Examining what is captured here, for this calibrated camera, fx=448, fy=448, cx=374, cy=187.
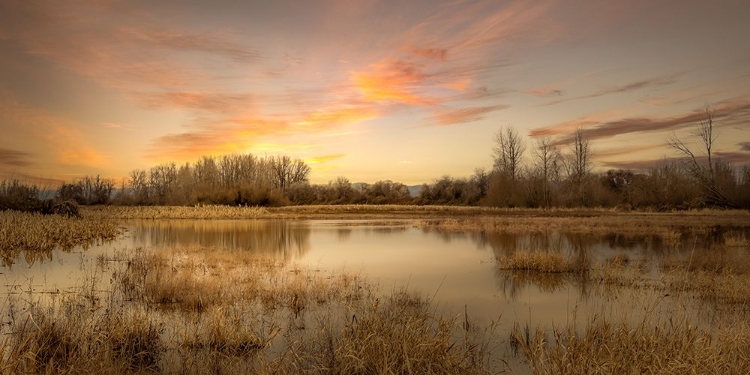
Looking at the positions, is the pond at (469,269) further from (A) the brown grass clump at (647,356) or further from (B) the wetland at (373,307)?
(A) the brown grass clump at (647,356)

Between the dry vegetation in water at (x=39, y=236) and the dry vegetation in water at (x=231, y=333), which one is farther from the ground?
the dry vegetation in water at (x=39, y=236)

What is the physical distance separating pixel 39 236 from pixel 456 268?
19.2 meters

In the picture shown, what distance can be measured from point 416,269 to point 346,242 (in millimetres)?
10370

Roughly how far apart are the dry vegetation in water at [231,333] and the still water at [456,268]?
71.5 inches

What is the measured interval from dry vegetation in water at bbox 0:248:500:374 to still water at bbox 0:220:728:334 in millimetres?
1815

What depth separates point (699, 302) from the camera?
36.9 feet

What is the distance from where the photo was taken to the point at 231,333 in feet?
24.9

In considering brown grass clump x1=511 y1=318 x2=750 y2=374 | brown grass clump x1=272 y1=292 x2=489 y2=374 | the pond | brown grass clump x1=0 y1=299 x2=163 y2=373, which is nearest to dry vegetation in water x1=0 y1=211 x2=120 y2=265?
the pond

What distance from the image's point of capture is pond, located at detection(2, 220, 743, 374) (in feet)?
34.3

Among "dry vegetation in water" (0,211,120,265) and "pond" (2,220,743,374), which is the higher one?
"dry vegetation in water" (0,211,120,265)

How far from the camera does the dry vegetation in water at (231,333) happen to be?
6.27 meters

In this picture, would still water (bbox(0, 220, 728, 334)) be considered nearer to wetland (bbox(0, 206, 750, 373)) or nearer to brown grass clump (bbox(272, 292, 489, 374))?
wetland (bbox(0, 206, 750, 373))

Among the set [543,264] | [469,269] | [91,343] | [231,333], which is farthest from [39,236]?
[543,264]

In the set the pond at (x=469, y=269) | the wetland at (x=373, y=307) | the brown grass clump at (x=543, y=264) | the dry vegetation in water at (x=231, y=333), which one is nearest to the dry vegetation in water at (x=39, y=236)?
the wetland at (x=373, y=307)
